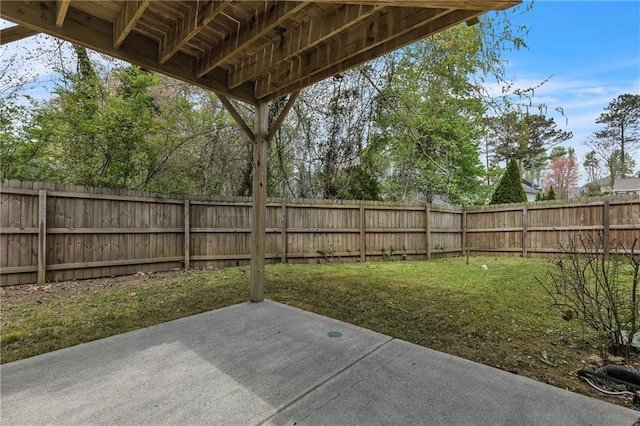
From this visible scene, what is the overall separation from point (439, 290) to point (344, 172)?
5.53 metres

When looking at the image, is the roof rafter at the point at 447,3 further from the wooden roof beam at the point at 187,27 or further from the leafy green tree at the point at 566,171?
the leafy green tree at the point at 566,171

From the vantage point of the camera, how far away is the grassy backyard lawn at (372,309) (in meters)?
2.47

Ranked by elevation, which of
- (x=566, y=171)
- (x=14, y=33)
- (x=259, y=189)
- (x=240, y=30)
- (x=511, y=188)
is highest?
(x=566, y=171)

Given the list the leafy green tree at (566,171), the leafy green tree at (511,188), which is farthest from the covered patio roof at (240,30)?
the leafy green tree at (566,171)

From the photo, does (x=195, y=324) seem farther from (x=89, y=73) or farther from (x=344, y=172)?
(x=344, y=172)

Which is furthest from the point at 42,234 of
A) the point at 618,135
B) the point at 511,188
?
the point at 618,135

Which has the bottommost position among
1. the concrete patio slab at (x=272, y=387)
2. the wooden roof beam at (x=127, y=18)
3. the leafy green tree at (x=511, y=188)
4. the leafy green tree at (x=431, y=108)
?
the concrete patio slab at (x=272, y=387)

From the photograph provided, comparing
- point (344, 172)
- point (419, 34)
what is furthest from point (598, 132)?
point (419, 34)

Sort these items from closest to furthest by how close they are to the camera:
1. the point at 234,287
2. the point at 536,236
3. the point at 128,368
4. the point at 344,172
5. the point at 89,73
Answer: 1. the point at 128,368
2. the point at 234,287
3. the point at 89,73
4. the point at 536,236
5. the point at 344,172

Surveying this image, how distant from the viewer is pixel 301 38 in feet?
8.34

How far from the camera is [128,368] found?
2.09 metres

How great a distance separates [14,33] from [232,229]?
4.70 metres

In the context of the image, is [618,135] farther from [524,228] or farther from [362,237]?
[362,237]

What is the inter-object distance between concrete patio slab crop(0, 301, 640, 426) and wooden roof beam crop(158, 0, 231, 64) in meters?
2.51
